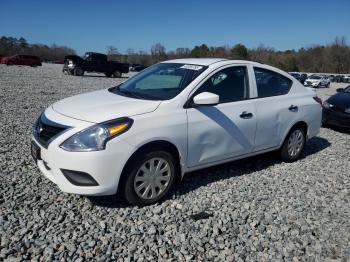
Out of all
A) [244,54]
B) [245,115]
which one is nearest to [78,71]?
[245,115]

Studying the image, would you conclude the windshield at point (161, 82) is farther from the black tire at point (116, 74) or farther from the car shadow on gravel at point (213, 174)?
the black tire at point (116, 74)

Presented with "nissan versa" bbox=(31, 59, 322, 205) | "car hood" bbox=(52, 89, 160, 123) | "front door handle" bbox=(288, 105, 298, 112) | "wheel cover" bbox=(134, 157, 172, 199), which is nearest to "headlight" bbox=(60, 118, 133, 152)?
"nissan versa" bbox=(31, 59, 322, 205)

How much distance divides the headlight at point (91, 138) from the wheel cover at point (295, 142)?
11.0 feet

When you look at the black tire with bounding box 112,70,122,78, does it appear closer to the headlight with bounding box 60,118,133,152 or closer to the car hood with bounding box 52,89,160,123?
the car hood with bounding box 52,89,160,123

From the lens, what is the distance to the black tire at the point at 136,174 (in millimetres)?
3656

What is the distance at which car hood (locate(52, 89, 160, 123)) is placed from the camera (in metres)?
3.66

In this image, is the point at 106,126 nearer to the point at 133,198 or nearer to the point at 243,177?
the point at 133,198

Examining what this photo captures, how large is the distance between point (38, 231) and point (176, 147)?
5.51 feet

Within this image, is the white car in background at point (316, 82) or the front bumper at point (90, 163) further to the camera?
the white car in background at point (316, 82)

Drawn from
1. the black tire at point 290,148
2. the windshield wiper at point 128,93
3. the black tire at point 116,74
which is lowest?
the black tire at point 290,148

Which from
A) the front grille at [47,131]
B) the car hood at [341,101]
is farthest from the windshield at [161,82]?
the car hood at [341,101]

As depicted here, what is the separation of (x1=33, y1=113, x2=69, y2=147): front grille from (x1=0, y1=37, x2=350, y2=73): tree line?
81768 millimetres

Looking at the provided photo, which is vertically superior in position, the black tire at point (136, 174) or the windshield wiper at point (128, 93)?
the windshield wiper at point (128, 93)

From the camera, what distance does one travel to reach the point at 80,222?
3521 millimetres
